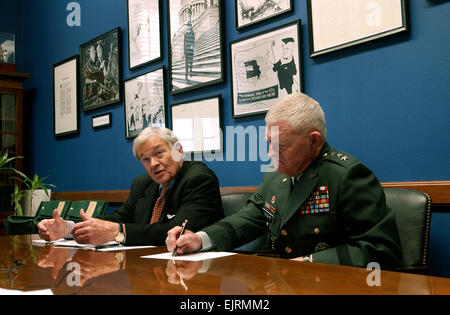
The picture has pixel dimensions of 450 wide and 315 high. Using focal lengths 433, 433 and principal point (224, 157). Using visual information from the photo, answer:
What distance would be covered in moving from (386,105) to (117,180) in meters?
2.73

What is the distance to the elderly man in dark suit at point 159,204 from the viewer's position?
1.97 metres

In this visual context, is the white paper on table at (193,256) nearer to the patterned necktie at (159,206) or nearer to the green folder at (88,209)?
the patterned necktie at (159,206)

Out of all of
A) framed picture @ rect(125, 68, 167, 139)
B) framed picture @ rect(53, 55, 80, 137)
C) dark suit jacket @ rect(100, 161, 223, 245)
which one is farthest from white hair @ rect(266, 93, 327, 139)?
framed picture @ rect(53, 55, 80, 137)

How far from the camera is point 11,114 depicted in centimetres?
543

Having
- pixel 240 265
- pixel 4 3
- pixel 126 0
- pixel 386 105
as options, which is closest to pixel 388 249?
pixel 240 265

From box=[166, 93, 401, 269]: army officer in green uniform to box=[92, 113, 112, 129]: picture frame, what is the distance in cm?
273

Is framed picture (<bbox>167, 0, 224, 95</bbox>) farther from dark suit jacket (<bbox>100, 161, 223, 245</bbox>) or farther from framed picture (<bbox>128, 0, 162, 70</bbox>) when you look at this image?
dark suit jacket (<bbox>100, 161, 223, 245</bbox>)

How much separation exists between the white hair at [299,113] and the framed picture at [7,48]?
5.04 meters

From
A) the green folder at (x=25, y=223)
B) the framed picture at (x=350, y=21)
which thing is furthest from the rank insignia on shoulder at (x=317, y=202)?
the green folder at (x=25, y=223)

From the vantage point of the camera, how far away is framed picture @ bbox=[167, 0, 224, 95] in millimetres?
3105

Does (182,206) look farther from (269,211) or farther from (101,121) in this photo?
(101,121)

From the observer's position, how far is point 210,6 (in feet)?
10.3

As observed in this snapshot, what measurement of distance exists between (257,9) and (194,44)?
0.66 m
